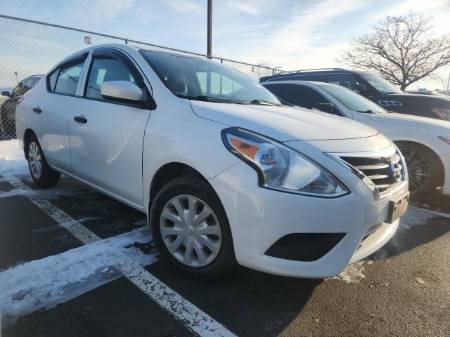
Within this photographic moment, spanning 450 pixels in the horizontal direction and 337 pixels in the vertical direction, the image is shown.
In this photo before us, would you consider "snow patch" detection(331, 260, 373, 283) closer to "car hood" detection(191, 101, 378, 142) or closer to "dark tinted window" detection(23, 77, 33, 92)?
"car hood" detection(191, 101, 378, 142)

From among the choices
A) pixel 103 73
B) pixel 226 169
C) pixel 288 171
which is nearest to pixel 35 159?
pixel 103 73

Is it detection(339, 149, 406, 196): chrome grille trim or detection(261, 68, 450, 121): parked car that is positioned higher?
detection(261, 68, 450, 121): parked car

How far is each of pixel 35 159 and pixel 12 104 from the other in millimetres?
5025

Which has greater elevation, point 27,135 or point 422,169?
point 27,135

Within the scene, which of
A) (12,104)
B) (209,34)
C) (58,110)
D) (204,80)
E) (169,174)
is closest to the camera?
(169,174)

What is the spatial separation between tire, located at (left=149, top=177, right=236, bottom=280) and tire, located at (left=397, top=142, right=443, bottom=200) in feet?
10.8

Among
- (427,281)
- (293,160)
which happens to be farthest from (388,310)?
(293,160)

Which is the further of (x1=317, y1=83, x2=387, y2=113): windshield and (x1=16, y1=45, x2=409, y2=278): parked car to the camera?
(x1=317, y1=83, x2=387, y2=113): windshield

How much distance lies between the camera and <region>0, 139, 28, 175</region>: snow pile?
Result: 18.5 ft

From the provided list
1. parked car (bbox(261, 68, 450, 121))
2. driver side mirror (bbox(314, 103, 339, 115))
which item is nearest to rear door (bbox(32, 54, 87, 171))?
driver side mirror (bbox(314, 103, 339, 115))

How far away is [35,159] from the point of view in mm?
4637

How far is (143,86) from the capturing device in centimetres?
291

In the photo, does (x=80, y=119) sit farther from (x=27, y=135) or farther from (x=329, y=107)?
(x=329, y=107)

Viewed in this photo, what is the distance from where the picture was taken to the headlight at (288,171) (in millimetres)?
2072
